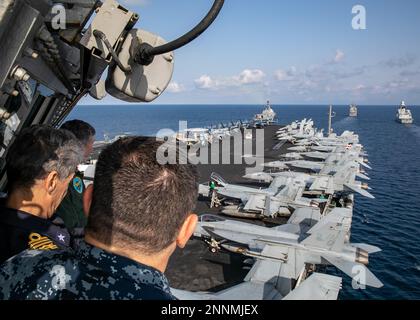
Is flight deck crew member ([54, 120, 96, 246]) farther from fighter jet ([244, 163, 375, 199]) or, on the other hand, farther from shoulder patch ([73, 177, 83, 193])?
fighter jet ([244, 163, 375, 199])

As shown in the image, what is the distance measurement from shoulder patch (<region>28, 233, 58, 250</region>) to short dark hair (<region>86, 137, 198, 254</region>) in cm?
125

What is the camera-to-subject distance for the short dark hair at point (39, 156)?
12.8 ft

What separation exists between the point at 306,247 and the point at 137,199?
18454mm

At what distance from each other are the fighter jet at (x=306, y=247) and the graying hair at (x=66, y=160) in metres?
14.2

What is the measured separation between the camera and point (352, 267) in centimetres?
1862

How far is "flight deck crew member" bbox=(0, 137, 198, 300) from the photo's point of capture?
2.03 meters

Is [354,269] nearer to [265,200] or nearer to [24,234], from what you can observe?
[265,200]

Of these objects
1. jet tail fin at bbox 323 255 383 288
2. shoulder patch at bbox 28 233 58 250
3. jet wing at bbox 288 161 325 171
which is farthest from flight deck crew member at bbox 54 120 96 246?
jet wing at bbox 288 161 325 171

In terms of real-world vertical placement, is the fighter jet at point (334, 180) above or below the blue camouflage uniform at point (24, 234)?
above

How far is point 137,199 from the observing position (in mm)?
2205

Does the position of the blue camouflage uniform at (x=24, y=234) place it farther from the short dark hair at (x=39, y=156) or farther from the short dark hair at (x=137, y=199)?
the short dark hair at (x=137, y=199)

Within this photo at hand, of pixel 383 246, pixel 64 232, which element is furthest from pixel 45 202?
pixel 383 246

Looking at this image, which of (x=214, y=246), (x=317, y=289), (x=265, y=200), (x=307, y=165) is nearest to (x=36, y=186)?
(x=317, y=289)

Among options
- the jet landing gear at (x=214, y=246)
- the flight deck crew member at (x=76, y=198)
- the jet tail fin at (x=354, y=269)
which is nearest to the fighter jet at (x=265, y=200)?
the jet landing gear at (x=214, y=246)
